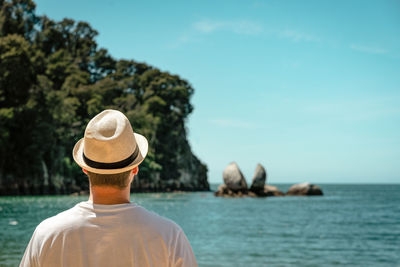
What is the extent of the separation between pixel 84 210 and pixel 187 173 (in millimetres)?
61048

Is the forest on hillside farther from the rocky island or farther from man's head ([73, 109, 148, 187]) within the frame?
man's head ([73, 109, 148, 187])

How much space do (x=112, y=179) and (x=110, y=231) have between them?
17cm

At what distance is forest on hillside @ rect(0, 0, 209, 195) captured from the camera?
133 feet

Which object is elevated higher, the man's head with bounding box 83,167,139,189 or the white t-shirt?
the man's head with bounding box 83,167,139,189

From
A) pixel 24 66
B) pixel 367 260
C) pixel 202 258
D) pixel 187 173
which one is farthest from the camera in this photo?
pixel 187 173

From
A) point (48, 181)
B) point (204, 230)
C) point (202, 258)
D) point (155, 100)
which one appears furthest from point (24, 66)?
point (202, 258)

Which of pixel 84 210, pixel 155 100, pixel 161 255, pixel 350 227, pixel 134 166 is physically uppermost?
pixel 155 100

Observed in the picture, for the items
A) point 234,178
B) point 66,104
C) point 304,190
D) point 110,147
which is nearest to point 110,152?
point 110,147

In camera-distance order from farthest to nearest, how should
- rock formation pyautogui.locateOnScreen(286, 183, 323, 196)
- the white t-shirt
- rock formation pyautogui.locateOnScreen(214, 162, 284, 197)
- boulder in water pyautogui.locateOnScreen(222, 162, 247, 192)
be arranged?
1. rock formation pyautogui.locateOnScreen(286, 183, 323, 196)
2. rock formation pyautogui.locateOnScreen(214, 162, 284, 197)
3. boulder in water pyautogui.locateOnScreen(222, 162, 247, 192)
4. the white t-shirt

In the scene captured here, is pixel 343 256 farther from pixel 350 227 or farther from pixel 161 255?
pixel 161 255

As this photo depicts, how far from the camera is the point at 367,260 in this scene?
13.5 metres

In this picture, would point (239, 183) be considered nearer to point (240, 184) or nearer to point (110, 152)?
point (240, 184)

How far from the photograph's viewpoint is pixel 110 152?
1.64m

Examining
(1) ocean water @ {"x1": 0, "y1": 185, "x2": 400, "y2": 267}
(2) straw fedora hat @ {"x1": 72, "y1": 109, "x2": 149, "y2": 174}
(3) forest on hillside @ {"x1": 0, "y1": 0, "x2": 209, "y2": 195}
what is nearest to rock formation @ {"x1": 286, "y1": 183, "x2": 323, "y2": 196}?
(3) forest on hillside @ {"x1": 0, "y1": 0, "x2": 209, "y2": 195}
